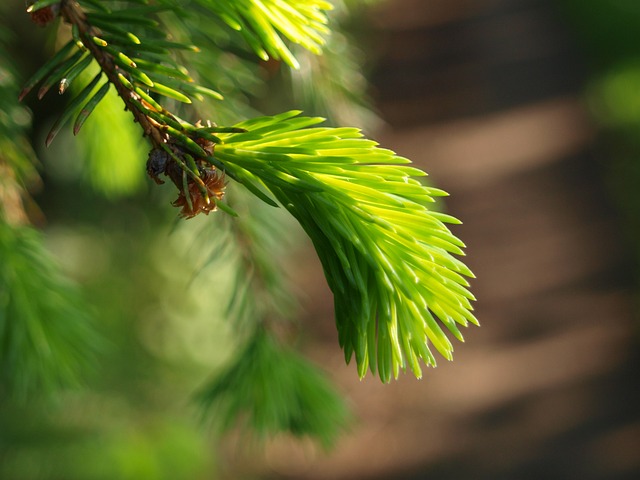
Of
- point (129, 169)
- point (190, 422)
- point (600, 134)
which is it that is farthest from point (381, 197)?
point (600, 134)

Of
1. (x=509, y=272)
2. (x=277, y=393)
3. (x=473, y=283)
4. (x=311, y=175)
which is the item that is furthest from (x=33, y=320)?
(x=509, y=272)

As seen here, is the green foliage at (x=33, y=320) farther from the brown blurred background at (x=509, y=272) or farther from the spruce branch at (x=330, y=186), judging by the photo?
the brown blurred background at (x=509, y=272)

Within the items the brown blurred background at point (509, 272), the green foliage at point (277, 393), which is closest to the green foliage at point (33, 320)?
the green foliage at point (277, 393)

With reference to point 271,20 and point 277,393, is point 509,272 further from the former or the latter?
point 271,20

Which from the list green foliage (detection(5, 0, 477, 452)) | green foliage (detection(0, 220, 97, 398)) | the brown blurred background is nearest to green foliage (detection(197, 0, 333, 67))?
green foliage (detection(5, 0, 477, 452))

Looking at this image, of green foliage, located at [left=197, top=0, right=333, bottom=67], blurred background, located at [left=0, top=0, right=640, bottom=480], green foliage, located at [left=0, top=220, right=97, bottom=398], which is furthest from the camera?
blurred background, located at [left=0, top=0, right=640, bottom=480]

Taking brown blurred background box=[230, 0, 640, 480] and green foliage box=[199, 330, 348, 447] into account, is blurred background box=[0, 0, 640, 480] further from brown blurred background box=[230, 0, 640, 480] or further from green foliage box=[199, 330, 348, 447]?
green foliage box=[199, 330, 348, 447]

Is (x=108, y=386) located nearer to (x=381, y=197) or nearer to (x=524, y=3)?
(x=381, y=197)
